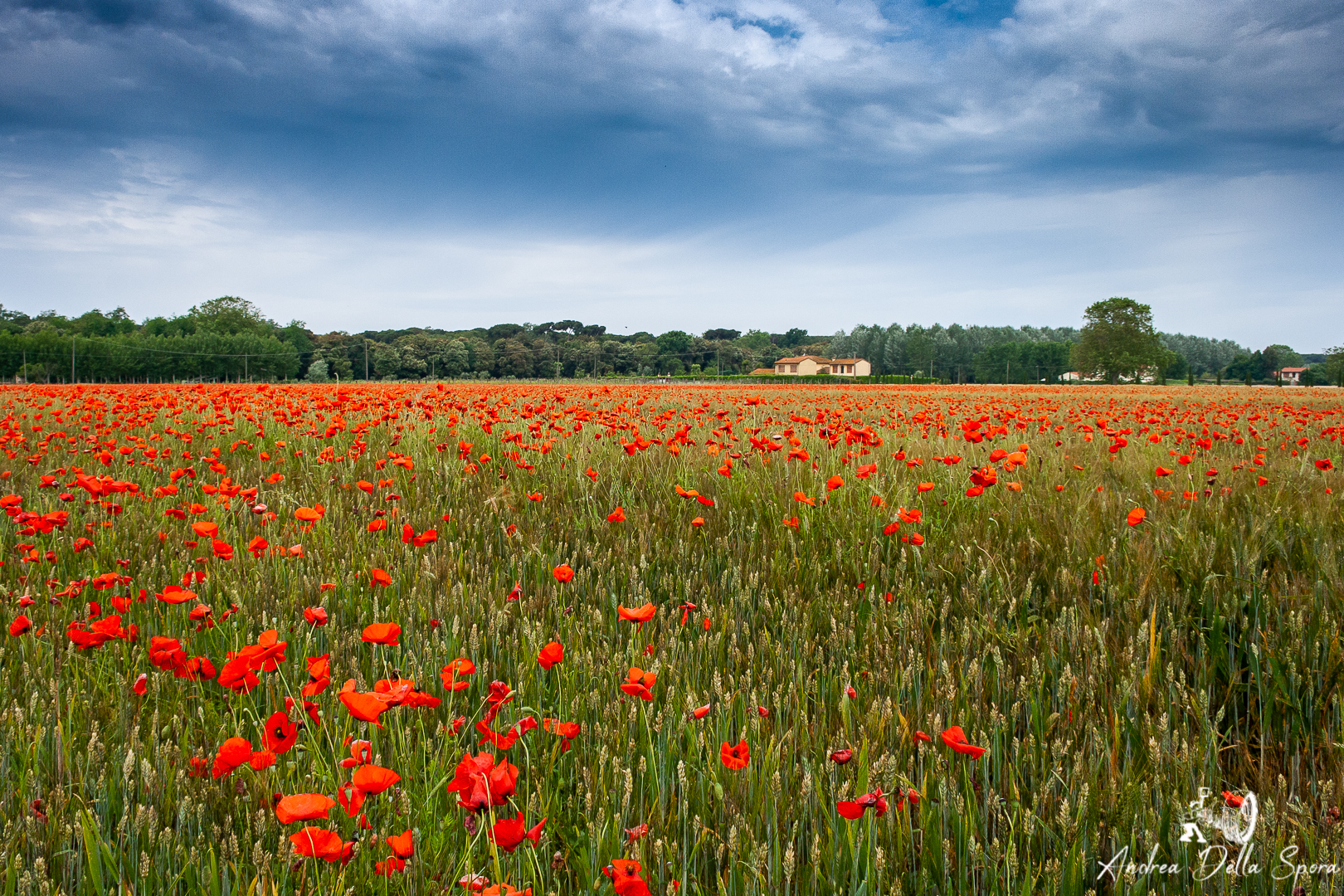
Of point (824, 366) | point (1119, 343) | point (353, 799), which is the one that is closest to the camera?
point (353, 799)

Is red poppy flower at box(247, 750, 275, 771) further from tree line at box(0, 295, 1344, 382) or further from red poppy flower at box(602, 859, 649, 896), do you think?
tree line at box(0, 295, 1344, 382)

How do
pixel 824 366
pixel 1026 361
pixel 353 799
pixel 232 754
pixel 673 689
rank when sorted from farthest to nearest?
pixel 824 366 → pixel 1026 361 → pixel 673 689 → pixel 232 754 → pixel 353 799

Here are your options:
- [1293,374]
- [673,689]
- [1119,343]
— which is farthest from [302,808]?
[1293,374]

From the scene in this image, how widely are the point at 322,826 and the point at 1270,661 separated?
2.36 m

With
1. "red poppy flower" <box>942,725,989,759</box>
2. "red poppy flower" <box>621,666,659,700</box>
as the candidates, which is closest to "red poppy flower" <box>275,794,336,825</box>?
"red poppy flower" <box>621,666,659,700</box>

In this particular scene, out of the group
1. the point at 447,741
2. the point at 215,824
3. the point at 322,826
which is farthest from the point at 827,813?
the point at 215,824

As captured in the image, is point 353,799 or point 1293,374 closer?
point 353,799

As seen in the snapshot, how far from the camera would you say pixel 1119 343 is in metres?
67.7

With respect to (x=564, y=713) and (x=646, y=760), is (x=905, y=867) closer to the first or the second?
(x=646, y=760)

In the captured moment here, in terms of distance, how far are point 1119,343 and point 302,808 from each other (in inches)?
3215

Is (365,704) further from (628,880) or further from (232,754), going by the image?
(628,880)

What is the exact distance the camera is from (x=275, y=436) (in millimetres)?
5980

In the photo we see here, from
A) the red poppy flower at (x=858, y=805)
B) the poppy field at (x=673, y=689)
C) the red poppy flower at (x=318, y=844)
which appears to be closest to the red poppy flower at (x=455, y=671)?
the poppy field at (x=673, y=689)

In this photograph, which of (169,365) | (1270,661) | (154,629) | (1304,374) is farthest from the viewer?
(1304,374)
